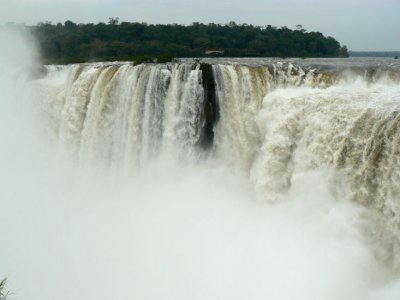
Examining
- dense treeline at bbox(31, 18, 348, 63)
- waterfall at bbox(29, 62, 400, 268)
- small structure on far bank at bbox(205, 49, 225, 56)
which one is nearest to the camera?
waterfall at bbox(29, 62, 400, 268)

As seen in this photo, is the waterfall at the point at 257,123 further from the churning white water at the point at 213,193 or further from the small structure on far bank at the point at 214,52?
the small structure on far bank at the point at 214,52

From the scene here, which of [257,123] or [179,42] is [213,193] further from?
[179,42]

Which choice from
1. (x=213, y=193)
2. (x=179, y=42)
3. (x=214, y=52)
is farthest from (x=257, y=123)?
(x=179, y=42)

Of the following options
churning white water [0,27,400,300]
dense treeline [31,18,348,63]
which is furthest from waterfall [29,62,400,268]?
dense treeline [31,18,348,63]

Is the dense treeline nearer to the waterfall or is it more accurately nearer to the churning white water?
the waterfall


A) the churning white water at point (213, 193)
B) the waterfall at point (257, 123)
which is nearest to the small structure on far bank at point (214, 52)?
the waterfall at point (257, 123)

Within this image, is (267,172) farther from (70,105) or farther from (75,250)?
(70,105)

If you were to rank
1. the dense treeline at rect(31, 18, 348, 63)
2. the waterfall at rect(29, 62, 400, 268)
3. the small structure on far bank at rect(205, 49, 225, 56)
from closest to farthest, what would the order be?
1. the waterfall at rect(29, 62, 400, 268)
2. the small structure on far bank at rect(205, 49, 225, 56)
3. the dense treeline at rect(31, 18, 348, 63)

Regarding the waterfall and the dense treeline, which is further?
the dense treeline
